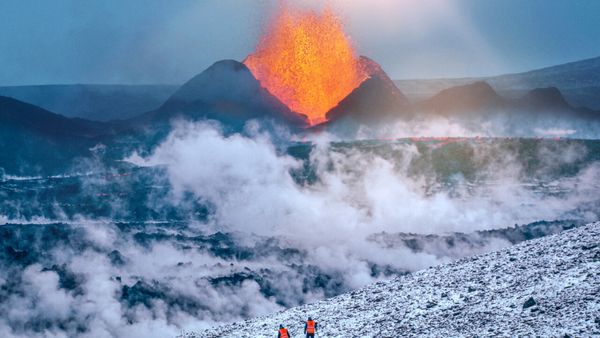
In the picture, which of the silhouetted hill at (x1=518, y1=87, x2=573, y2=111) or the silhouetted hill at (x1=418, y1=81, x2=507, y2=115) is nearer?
the silhouetted hill at (x1=518, y1=87, x2=573, y2=111)

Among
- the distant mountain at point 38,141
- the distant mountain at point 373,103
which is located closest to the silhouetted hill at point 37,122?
the distant mountain at point 38,141

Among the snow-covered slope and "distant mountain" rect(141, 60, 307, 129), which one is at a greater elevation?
"distant mountain" rect(141, 60, 307, 129)

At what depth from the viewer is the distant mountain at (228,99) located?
141250mm

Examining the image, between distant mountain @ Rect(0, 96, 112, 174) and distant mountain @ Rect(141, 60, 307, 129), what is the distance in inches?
623

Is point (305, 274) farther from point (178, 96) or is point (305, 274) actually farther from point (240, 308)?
point (178, 96)

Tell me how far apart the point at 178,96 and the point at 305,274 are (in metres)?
81.9

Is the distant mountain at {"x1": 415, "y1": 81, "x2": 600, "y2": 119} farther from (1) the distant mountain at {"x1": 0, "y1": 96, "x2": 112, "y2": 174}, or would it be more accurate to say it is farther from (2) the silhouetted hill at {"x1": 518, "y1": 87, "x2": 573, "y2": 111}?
(1) the distant mountain at {"x1": 0, "y1": 96, "x2": 112, "y2": 174}

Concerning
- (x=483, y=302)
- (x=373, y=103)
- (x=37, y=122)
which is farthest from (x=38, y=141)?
(x=483, y=302)

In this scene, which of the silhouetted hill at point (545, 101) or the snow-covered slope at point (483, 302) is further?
the silhouetted hill at point (545, 101)

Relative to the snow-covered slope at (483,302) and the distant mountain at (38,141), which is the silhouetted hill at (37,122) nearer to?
the distant mountain at (38,141)

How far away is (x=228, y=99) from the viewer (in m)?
151

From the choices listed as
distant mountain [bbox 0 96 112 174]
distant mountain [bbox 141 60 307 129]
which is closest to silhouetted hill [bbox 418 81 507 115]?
distant mountain [bbox 141 60 307 129]

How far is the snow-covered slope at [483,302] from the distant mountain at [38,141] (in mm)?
107367

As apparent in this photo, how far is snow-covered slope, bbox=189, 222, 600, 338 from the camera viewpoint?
35719mm
